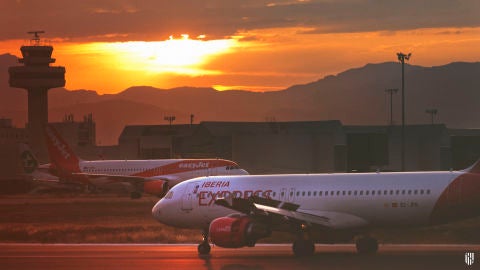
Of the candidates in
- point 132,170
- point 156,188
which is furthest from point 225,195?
point 132,170

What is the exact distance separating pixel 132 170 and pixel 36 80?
8855cm

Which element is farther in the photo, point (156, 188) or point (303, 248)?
point (156, 188)

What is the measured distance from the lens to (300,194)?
3741cm

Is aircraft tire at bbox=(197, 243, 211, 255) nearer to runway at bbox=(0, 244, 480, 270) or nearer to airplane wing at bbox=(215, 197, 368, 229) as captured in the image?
runway at bbox=(0, 244, 480, 270)

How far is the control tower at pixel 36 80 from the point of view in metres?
172

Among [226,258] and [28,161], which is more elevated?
[28,161]

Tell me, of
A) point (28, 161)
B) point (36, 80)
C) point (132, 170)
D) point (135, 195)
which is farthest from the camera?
point (36, 80)

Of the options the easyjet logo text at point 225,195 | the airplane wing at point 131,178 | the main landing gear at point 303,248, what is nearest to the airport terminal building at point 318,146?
the airplane wing at point 131,178

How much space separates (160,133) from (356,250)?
11623cm

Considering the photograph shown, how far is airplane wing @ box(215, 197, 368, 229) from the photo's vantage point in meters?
34.7

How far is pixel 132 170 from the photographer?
3494 inches

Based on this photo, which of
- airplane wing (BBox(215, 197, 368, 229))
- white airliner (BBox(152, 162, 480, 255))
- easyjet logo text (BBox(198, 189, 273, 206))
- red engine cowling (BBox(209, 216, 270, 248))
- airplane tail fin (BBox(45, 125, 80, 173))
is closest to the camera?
red engine cowling (BBox(209, 216, 270, 248))

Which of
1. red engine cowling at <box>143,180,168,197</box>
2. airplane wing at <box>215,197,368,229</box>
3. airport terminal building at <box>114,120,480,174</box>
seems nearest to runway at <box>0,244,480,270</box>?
airplane wing at <box>215,197,368,229</box>

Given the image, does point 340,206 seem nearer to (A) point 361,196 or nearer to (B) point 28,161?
(A) point 361,196
